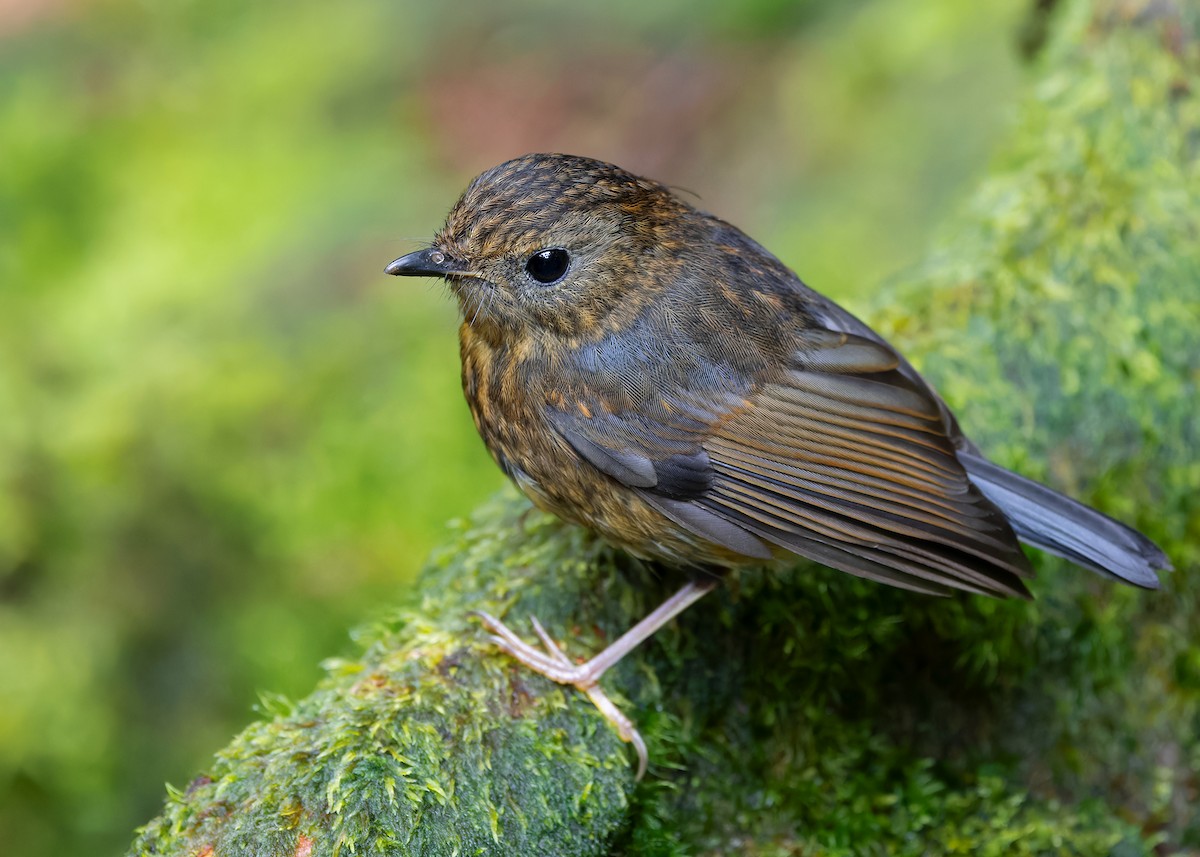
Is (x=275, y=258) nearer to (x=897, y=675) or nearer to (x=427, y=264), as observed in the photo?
(x=427, y=264)

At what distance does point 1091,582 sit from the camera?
3268 mm

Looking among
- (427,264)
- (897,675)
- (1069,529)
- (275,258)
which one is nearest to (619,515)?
(427,264)

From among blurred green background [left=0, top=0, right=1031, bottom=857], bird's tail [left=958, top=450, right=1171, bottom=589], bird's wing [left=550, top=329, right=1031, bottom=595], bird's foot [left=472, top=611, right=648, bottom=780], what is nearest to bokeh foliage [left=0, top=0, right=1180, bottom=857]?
blurred green background [left=0, top=0, right=1031, bottom=857]

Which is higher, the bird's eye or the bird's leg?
the bird's eye

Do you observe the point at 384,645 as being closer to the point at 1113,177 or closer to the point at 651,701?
the point at 651,701

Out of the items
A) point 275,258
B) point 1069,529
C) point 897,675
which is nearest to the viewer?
point 1069,529

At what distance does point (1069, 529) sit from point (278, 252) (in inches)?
210

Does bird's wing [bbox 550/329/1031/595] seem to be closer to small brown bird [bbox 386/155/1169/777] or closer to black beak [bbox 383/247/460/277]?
small brown bird [bbox 386/155/1169/777]

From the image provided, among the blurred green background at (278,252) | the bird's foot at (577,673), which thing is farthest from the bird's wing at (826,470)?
the blurred green background at (278,252)

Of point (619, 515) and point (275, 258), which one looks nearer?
point (619, 515)

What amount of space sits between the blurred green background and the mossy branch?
35.2 inches

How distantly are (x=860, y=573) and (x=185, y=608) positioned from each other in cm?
373

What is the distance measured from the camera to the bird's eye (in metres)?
2.92

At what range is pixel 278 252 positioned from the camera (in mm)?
6914
